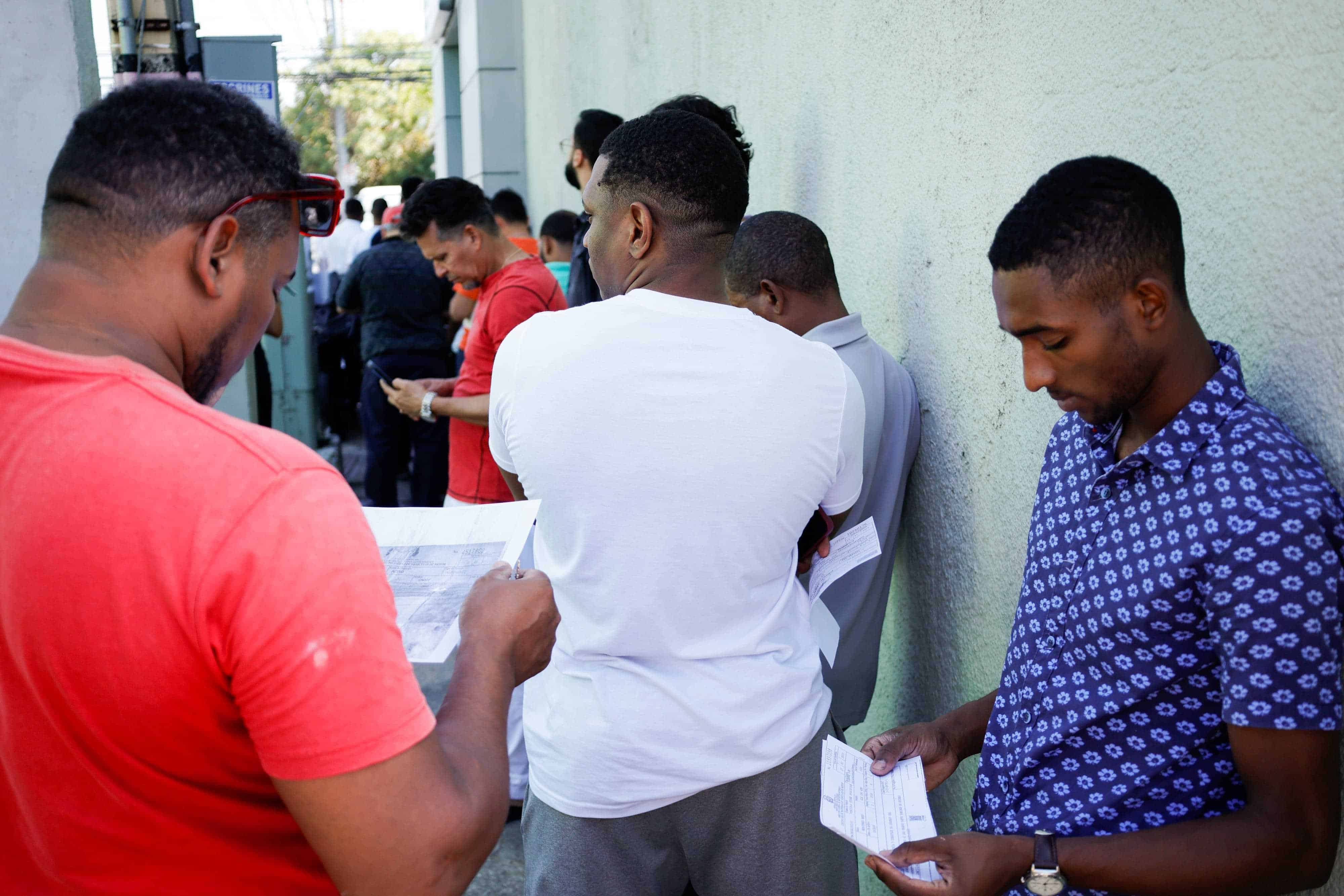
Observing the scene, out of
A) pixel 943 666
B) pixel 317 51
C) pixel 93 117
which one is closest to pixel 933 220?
pixel 943 666

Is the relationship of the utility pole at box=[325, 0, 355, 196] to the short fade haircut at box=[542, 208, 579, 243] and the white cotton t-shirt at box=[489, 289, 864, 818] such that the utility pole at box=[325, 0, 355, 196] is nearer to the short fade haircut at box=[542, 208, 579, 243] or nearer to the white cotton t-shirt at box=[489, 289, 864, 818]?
the short fade haircut at box=[542, 208, 579, 243]

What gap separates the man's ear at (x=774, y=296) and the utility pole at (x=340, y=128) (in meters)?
33.1

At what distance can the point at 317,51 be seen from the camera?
33.5 metres

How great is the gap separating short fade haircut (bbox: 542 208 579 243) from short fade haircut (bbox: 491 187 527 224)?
0.79m

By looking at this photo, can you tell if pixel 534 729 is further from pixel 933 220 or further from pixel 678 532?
pixel 933 220

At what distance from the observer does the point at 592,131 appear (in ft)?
14.4

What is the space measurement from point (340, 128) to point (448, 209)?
37.4 metres

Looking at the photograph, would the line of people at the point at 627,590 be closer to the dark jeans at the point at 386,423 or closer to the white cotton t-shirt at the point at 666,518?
the white cotton t-shirt at the point at 666,518

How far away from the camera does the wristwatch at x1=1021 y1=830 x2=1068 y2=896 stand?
1436 mm

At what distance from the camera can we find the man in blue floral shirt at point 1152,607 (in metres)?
1.25

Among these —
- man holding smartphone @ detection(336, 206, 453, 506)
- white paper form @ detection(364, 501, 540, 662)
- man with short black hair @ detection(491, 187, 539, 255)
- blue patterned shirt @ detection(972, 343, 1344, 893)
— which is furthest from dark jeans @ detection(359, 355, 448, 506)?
blue patterned shirt @ detection(972, 343, 1344, 893)

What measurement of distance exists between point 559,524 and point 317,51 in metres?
35.8

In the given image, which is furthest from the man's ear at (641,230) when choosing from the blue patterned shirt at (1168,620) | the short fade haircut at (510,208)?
the short fade haircut at (510,208)

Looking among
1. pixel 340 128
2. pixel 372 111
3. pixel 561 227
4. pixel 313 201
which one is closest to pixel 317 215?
pixel 313 201
